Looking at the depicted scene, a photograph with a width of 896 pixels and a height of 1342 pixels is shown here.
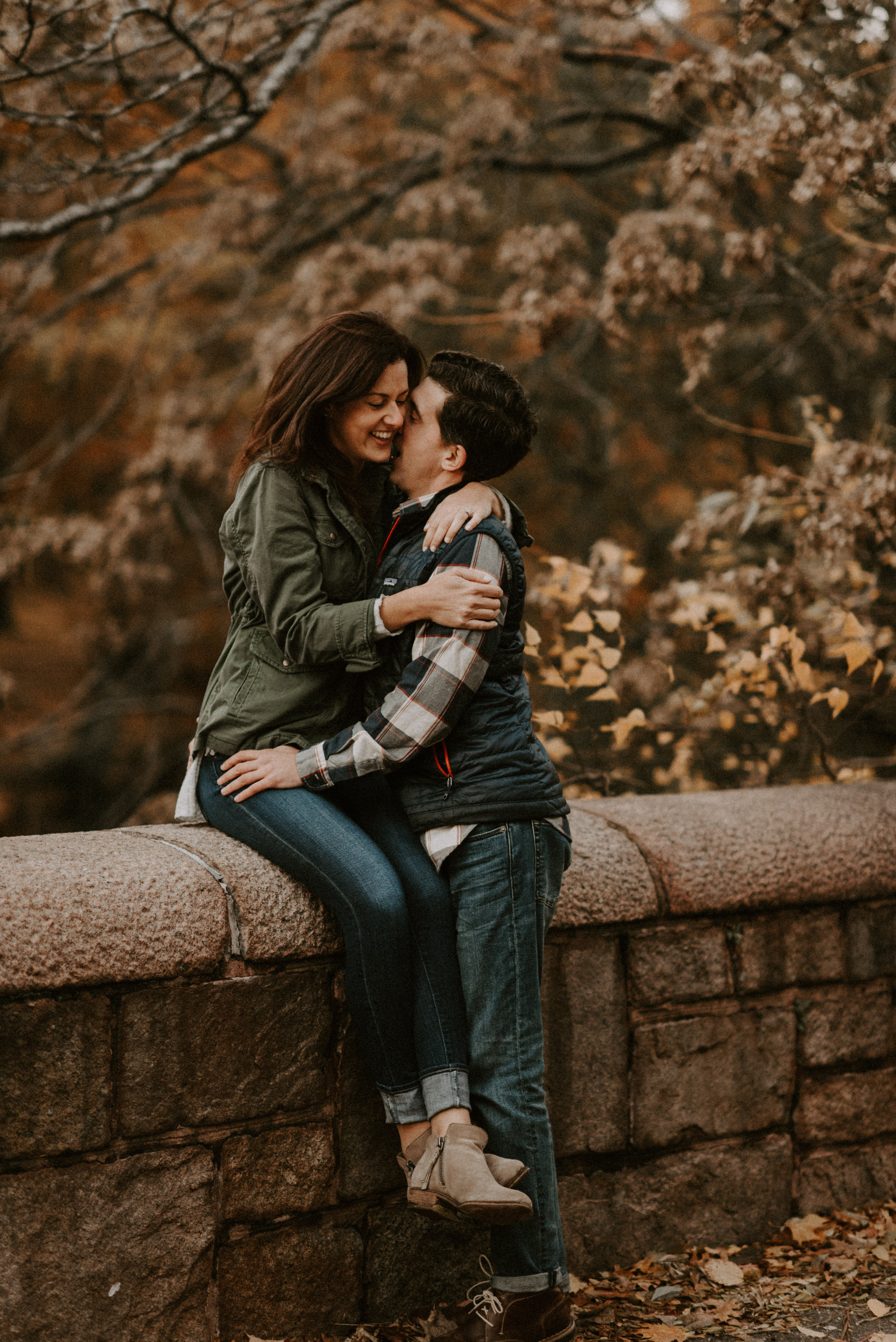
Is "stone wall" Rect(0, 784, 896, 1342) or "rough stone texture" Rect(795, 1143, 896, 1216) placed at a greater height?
"stone wall" Rect(0, 784, 896, 1342)

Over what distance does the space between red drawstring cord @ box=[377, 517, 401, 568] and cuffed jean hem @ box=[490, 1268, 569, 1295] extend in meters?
1.42

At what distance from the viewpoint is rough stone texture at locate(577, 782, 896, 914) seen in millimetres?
2725

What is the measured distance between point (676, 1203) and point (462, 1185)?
0.94 m

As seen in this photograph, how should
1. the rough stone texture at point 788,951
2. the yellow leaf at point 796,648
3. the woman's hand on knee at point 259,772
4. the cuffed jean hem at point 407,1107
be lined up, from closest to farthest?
the cuffed jean hem at point 407,1107 → the woman's hand on knee at point 259,772 → the rough stone texture at point 788,951 → the yellow leaf at point 796,648

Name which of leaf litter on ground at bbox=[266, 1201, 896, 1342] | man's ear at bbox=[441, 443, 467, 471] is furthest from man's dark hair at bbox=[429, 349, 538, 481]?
leaf litter on ground at bbox=[266, 1201, 896, 1342]

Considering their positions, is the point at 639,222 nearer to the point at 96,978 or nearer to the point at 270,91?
the point at 270,91

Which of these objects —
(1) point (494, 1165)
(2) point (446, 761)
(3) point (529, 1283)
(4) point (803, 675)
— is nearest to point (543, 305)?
(4) point (803, 675)

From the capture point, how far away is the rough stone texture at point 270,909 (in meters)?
2.21

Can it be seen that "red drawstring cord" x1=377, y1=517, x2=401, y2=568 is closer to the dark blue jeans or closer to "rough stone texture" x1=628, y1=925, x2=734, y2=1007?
the dark blue jeans

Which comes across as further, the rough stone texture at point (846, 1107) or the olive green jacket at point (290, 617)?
the rough stone texture at point (846, 1107)

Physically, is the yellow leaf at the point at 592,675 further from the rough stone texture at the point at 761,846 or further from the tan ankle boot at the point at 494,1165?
the tan ankle boot at the point at 494,1165

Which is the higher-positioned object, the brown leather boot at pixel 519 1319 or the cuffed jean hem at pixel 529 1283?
the cuffed jean hem at pixel 529 1283

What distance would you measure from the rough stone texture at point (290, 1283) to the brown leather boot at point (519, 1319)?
254 millimetres

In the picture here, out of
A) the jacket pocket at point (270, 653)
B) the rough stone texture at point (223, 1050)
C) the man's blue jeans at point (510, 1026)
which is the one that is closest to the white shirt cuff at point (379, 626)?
the jacket pocket at point (270, 653)
